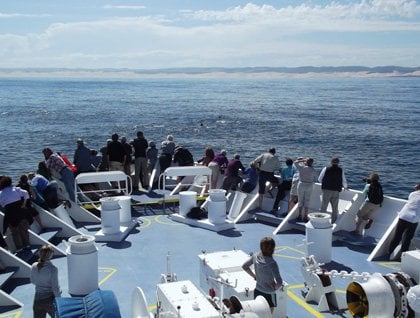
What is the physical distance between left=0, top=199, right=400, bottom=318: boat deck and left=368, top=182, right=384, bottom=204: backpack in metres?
1.01

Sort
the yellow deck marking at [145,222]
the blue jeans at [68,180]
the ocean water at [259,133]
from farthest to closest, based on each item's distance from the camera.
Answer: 1. the ocean water at [259,133]
2. the blue jeans at [68,180]
3. the yellow deck marking at [145,222]

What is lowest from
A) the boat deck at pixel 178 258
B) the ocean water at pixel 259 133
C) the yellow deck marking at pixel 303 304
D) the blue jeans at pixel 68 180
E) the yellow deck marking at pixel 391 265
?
the ocean water at pixel 259 133

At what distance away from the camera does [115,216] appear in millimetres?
11852

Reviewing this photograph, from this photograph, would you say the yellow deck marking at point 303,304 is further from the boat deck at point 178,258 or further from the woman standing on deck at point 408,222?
the woman standing on deck at point 408,222

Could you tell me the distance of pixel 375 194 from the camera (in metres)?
11.4

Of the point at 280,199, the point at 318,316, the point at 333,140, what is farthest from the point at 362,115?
the point at 318,316

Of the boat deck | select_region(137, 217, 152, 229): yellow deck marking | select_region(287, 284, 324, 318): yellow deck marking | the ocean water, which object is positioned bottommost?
the ocean water

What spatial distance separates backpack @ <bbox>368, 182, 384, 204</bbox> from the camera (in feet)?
37.3

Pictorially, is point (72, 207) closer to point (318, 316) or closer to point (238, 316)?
point (318, 316)

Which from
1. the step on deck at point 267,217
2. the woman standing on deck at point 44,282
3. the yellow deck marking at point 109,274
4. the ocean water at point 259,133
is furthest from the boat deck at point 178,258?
the ocean water at point 259,133

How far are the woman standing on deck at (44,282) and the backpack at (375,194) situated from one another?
23.5 feet

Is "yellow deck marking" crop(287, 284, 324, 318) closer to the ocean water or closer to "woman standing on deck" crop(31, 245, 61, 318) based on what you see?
"woman standing on deck" crop(31, 245, 61, 318)

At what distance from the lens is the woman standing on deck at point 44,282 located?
6.84 m

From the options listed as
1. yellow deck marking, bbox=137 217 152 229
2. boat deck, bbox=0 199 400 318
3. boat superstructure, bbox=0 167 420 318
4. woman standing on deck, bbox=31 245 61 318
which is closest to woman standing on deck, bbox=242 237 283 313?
boat superstructure, bbox=0 167 420 318
